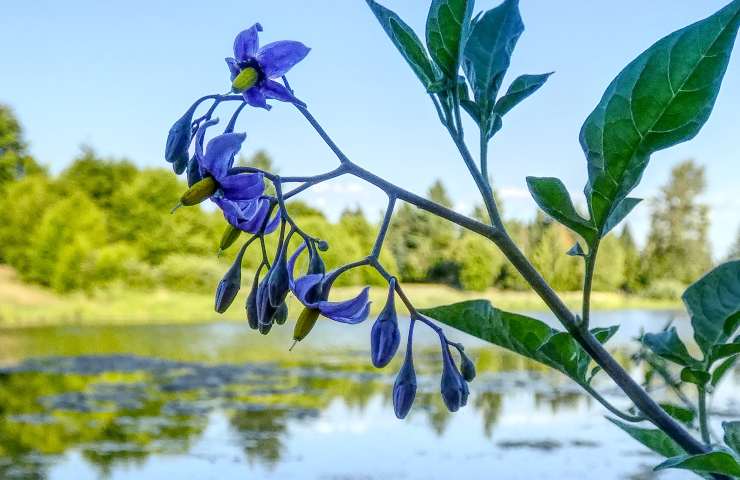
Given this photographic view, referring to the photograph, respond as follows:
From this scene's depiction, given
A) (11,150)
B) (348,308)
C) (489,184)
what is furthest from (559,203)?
(11,150)

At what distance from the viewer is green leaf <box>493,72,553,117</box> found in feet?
1.48

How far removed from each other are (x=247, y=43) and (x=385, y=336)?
202mm

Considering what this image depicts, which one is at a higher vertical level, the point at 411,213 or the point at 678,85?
the point at 411,213

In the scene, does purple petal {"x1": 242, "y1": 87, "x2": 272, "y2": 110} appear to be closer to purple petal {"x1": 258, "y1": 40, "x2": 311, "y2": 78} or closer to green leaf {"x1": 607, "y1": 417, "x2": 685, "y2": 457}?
purple petal {"x1": 258, "y1": 40, "x2": 311, "y2": 78}

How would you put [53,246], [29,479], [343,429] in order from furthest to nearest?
1. [53,246]
2. [343,429]
3. [29,479]

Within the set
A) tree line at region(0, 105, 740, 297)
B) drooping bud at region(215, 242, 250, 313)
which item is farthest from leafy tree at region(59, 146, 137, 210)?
drooping bud at region(215, 242, 250, 313)

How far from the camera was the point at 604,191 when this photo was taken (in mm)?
400

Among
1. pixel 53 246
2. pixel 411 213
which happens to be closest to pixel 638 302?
pixel 411 213

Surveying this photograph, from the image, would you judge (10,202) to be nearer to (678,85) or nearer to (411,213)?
(411,213)

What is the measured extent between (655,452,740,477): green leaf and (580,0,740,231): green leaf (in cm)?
12

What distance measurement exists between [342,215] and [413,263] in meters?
2.62

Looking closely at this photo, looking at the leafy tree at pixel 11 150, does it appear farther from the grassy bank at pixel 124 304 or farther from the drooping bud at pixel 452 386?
the drooping bud at pixel 452 386

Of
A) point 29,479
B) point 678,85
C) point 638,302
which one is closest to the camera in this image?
point 678,85

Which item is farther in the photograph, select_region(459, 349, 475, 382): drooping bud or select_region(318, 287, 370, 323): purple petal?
select_region(459, 349, 475, 382): drooping bud
